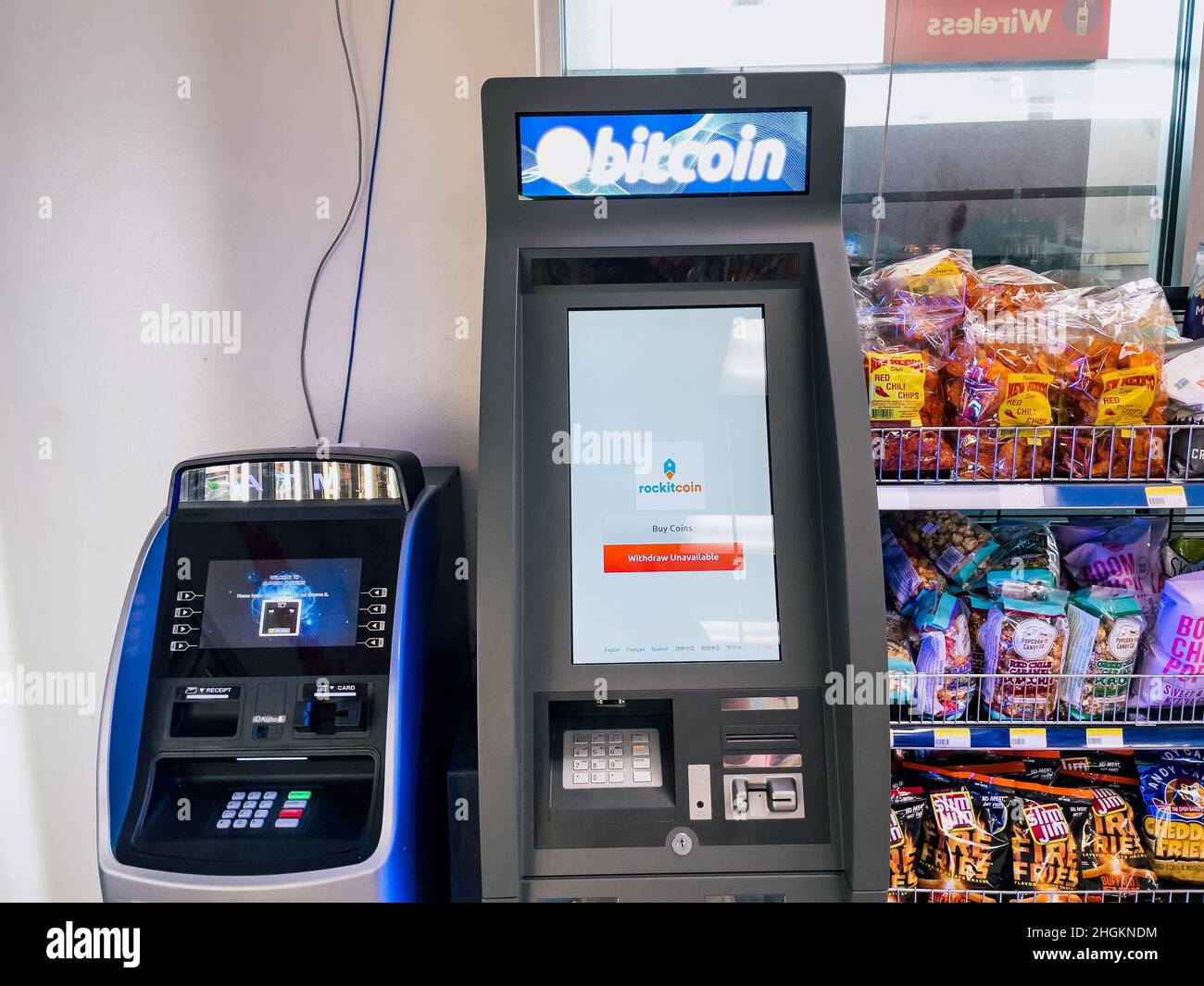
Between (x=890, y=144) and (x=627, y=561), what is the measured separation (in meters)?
1.56

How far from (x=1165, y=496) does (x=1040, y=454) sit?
236 mm

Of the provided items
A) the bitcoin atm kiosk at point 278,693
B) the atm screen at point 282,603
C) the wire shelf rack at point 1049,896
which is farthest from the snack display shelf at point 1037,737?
the atm screen at point 282,603

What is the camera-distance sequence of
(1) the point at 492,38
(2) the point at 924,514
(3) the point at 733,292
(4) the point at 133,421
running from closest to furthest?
(3) the point at 733,292 < (2) the point at 924,514 < (1) the point at 492,38 < (4) the point at 133,421

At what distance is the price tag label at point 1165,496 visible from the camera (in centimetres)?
166

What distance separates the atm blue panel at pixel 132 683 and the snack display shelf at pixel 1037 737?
1.47 meters

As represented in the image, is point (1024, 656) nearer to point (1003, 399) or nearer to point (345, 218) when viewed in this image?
point (1003, 399)

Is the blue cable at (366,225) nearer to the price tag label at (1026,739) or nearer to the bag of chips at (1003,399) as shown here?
the bag of chips at (1003,399)

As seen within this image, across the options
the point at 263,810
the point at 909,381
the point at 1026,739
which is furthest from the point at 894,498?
the point at 263,810

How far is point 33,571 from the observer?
2.37m

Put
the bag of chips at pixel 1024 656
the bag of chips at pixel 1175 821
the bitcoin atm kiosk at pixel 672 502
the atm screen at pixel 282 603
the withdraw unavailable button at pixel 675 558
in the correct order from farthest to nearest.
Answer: the bag of chips at pixel 1175 821
the bag of chips at pixel 1024 656
the atm screen at pixel 282 603
the withdraw unavailable button at pixel 675 558
the bitcoin atm kiosk at pixel 672 502

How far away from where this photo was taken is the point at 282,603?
1656 millimetres

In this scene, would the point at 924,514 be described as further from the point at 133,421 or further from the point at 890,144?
the point at 133,421

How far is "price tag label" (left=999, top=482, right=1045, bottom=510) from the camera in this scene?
1.65 metres
